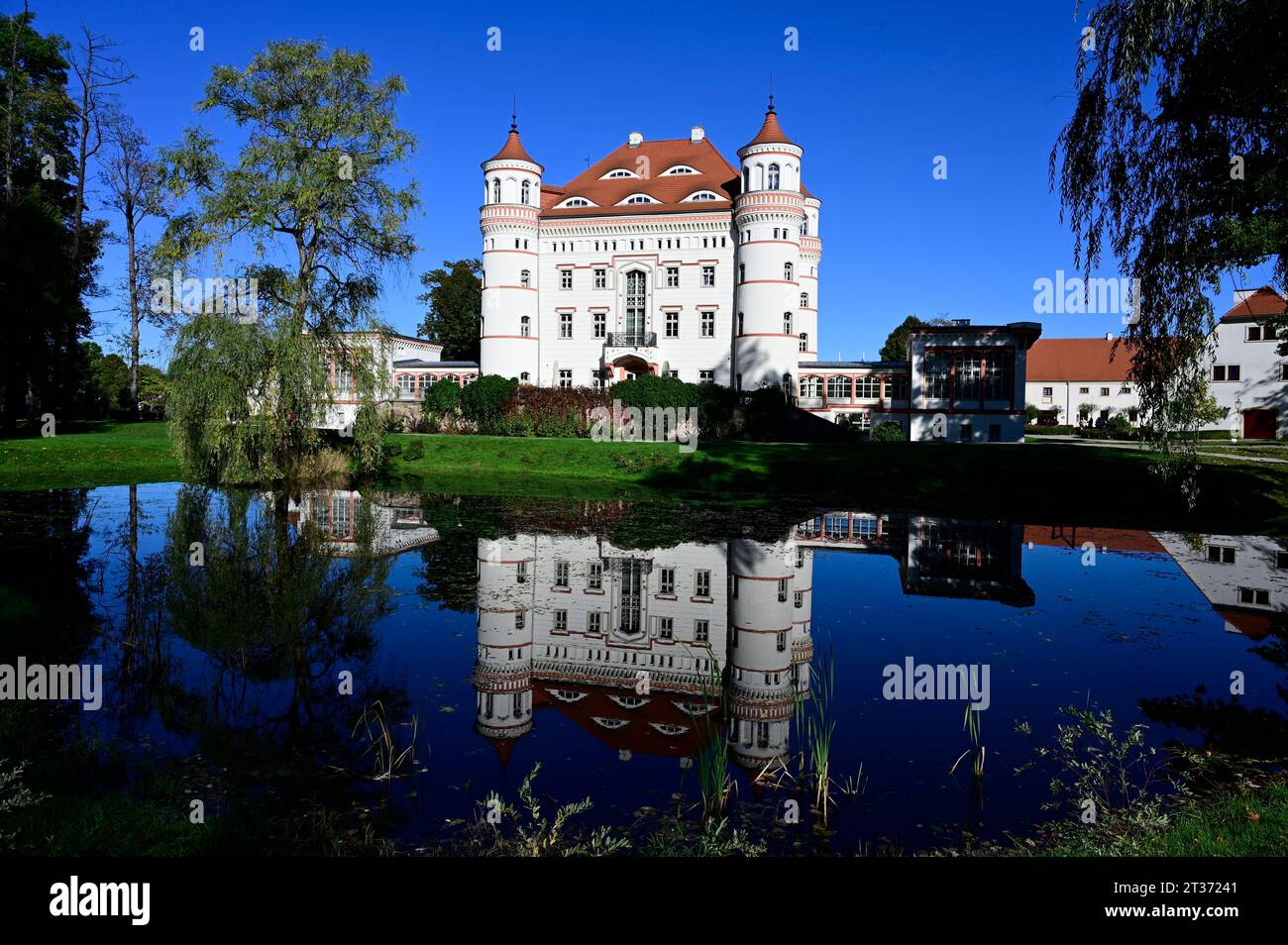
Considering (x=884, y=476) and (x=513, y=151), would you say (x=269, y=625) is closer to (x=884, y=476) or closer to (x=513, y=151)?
(x=884, y=476)

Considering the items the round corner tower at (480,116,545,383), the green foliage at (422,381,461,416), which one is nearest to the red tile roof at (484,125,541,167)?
the round corner tower at (480,116,545,383)

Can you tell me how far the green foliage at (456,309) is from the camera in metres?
66.6

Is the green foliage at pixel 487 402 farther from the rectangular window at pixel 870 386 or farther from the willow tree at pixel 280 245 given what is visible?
the rectangular window at pixel 870 386

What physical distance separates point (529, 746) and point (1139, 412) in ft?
38.6

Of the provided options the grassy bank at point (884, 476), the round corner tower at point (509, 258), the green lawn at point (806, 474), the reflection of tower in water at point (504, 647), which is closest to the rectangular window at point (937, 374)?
the grassy bank at point (884, 476)

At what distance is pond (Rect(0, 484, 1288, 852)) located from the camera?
564 centimetres

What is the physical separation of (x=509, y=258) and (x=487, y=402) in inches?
554

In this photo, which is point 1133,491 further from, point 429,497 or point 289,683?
point 289,683

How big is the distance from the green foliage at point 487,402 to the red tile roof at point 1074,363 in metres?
49.9

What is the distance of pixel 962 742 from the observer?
652 cm

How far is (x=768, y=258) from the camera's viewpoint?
43.7m

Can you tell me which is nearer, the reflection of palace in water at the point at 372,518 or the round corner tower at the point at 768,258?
the reflection of palace in water at the point at 372,518

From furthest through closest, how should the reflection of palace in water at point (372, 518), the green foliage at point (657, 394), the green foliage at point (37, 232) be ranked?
the green foliage at point (657, 394) → the green foliage at point (37, 232) → the reflection of palace in water at point (372, 518)

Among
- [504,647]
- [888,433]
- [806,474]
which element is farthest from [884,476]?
[504,647]
